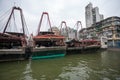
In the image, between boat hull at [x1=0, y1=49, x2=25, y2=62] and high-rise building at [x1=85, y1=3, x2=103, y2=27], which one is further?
high-rise building at [x1=85, y1=3, x2=103, y2=27]

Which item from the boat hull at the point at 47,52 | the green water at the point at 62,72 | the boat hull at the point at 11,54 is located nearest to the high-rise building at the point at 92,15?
the boat hull at the point at 47,52

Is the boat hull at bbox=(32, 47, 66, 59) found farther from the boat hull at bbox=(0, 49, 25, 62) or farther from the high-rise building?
the high-rise building

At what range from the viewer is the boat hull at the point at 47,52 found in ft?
69.4

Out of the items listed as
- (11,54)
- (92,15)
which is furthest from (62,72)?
(92,15)

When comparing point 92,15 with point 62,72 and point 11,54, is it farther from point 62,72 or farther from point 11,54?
point 62,72

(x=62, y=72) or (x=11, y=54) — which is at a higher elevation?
(x=11, y=54)

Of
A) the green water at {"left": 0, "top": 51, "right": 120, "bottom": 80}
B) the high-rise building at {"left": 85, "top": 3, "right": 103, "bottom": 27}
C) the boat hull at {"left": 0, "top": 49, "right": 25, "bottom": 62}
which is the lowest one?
the green water at {"left": 0, "top": 51, "right": 120, "bottom": 80}

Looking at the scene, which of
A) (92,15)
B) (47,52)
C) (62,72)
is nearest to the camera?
(62,72)

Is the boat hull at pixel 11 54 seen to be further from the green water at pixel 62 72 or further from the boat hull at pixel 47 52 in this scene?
the green water at pixel 62 72

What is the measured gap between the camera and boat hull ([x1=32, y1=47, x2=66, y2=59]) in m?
21.2

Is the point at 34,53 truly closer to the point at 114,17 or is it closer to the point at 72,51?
the point at 72,51

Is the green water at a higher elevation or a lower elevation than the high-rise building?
lower

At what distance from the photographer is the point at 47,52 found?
22.0 m

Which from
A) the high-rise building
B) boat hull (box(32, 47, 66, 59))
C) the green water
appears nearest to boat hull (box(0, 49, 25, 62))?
boat hull (box(32, 47, 66, 59))
